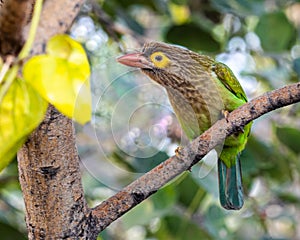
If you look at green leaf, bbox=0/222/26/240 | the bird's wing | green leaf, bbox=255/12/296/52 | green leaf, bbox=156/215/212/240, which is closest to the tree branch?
the bird's wing

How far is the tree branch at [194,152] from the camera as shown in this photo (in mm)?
510

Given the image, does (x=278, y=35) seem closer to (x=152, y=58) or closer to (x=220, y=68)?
(x=220, y=68)

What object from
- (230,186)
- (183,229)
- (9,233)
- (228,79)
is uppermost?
(228,79)

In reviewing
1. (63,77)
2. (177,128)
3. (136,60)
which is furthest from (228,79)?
(63,77)

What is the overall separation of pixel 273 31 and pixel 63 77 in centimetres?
98

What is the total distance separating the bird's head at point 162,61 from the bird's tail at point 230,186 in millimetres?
197

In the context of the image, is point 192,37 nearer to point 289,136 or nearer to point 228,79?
point 289,136

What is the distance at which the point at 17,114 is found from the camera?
333 millimetres

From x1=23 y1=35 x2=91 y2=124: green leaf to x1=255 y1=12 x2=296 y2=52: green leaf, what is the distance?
0.96 metres

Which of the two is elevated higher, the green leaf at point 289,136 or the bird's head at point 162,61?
the bird's head at point 162,61

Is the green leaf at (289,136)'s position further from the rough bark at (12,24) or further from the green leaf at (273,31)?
the rough bark at (12,24)

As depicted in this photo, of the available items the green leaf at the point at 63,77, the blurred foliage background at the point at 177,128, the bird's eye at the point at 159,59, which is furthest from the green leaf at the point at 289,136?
the green leaf at the point at 63,77

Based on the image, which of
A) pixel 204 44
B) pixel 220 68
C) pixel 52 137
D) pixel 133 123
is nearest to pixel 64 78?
pixel 52 137

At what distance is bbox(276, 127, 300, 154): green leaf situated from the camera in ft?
3.82
